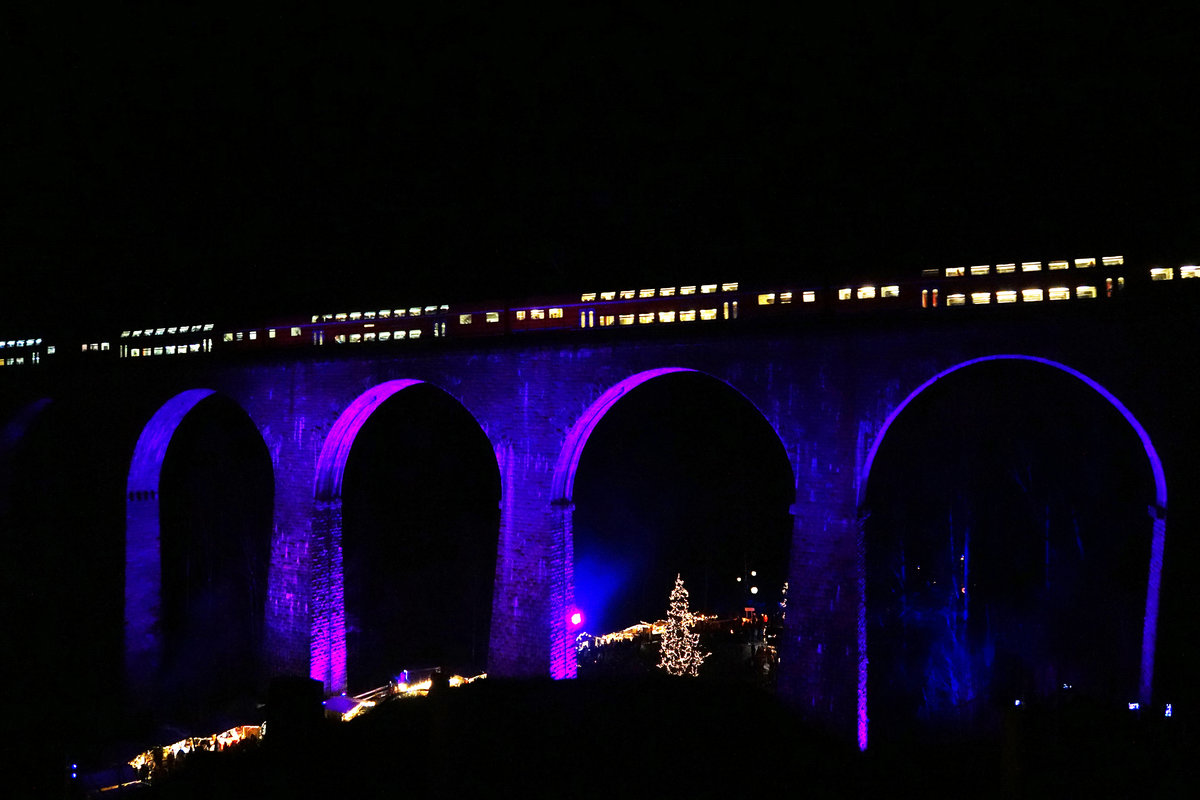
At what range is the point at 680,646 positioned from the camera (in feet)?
71.6

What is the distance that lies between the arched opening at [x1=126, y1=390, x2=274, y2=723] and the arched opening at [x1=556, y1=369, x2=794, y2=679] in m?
12.2

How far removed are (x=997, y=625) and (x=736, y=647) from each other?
7.79 meters

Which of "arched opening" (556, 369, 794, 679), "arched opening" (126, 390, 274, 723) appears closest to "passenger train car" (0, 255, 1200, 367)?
"arched opening" (126, 390, 274, 723)

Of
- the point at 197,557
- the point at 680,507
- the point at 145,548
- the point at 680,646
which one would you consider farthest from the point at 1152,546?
the point at 197,557

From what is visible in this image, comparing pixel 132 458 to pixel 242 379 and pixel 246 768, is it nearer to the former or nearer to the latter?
pixel 242 379

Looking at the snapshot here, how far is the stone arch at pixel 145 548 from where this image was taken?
20188 mm

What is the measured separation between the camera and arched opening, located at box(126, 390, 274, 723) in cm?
2041

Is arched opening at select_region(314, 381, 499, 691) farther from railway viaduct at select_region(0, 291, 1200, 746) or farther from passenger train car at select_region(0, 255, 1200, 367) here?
passenger train car at select_region(0, 255, 1200, 367)

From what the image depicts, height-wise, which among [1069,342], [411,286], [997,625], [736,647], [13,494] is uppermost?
[411,286]

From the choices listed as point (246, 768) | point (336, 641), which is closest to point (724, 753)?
point (246, 768)

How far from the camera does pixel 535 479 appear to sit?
14.9 meters

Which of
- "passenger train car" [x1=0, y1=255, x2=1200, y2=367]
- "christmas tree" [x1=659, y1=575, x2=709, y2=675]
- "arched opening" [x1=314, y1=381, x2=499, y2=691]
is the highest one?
"passenger train car" [x1=0, y1=255, x2=1200, y2=367]

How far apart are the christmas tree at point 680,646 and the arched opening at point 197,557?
11.6 metres

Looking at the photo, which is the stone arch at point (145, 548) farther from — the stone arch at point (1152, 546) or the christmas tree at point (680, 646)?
the stone arch at point (1152, 546)
